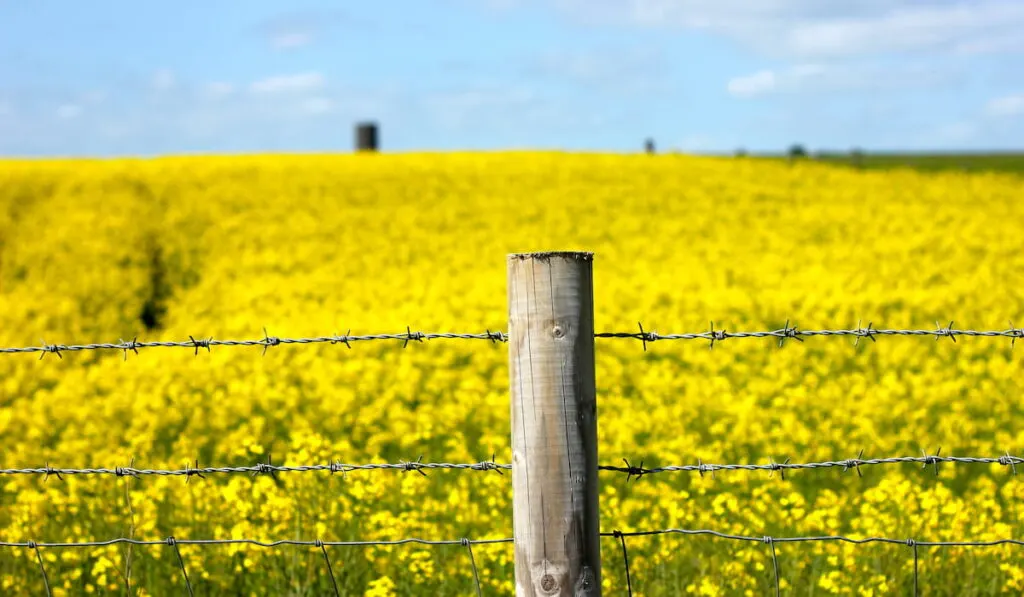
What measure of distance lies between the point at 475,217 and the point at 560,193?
2.56m

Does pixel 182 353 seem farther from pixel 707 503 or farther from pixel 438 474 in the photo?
pixel 707 503

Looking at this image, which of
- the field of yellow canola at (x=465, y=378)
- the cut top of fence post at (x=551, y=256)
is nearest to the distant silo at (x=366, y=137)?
the field of yellow canola at (x=465, y=378)

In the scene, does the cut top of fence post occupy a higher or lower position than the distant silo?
lower

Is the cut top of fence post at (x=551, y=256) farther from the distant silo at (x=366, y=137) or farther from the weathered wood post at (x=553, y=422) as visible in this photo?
the distant silo at (x=366, y=137)

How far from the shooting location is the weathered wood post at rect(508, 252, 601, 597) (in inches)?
105

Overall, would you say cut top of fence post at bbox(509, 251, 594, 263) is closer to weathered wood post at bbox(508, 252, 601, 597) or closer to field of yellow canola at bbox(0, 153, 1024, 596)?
weathered wood post at bbox(508, 252, 601, 597)

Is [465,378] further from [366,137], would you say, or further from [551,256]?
[366,137]

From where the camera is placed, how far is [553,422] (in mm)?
2693

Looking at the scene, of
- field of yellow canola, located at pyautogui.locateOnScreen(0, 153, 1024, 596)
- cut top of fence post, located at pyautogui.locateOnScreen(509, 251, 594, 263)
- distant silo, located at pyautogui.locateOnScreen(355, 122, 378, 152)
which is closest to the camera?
cut top of fence post, located at pyautogui.locateOnScreen(509, 251, 594, 263)

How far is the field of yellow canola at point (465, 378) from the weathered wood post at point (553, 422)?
161cm

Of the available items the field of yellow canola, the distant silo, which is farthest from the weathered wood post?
the distant silo

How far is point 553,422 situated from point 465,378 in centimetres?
584

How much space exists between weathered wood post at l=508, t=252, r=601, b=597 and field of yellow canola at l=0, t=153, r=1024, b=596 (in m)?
1.61

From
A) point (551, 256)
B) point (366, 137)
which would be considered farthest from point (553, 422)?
point (366, 137)
